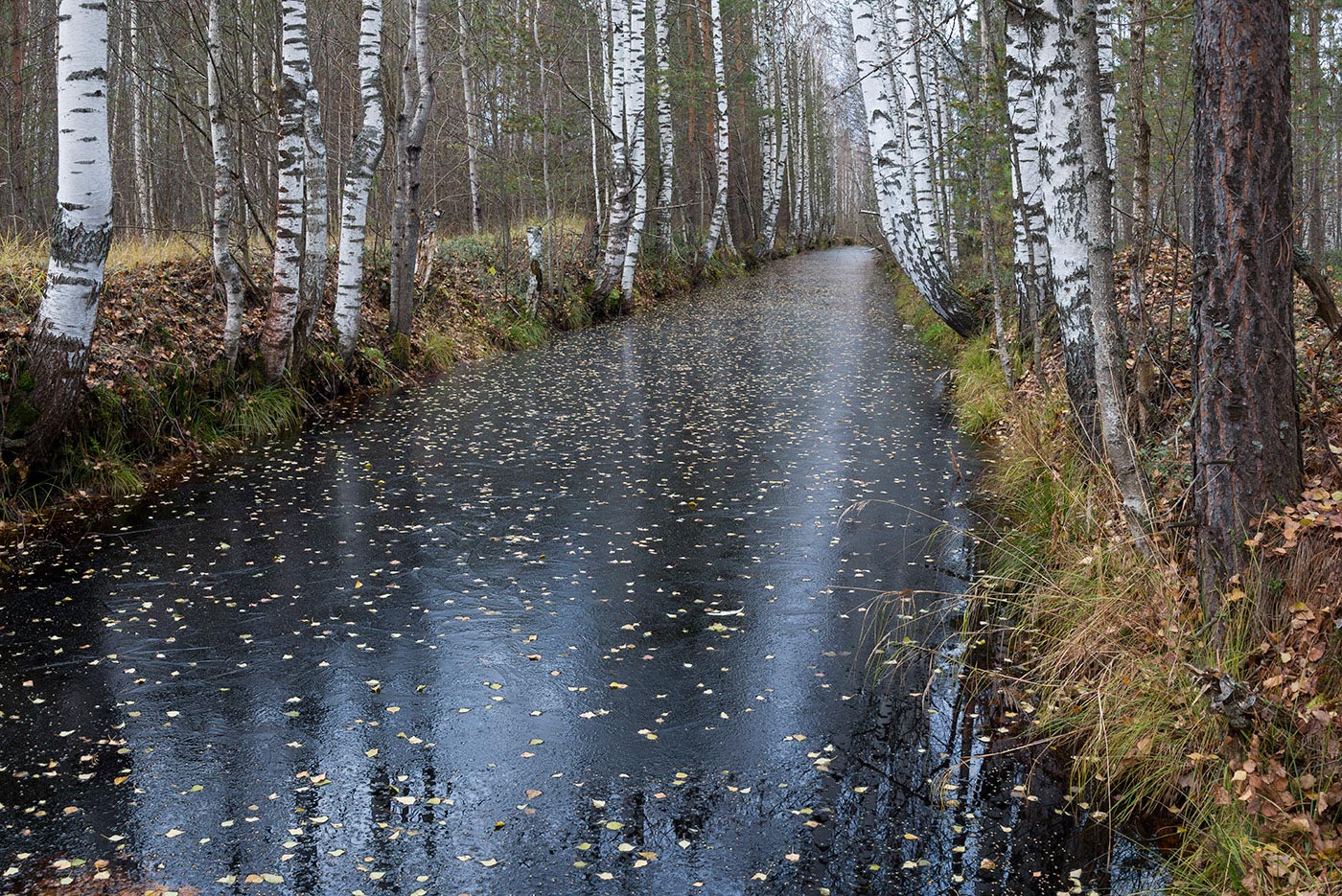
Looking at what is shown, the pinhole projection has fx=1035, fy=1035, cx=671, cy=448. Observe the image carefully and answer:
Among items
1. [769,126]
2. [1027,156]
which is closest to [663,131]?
[769,126]

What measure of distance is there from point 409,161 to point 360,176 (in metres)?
1.32

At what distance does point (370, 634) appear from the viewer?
5922 millimetres

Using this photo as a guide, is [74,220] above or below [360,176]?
below

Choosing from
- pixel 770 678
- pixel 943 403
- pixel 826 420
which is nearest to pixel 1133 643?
pixel 770 678

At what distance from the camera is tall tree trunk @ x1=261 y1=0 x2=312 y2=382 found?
10984 millimetres

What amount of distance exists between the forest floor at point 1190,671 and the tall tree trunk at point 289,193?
8.24 metres

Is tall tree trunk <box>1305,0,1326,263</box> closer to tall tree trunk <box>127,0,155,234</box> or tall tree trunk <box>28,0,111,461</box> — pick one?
tall tree trunk <box>28,0,111,461</box>

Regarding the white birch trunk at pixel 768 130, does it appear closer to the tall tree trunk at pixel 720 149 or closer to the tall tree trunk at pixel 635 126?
the tall tree trunk at pixel 720 149

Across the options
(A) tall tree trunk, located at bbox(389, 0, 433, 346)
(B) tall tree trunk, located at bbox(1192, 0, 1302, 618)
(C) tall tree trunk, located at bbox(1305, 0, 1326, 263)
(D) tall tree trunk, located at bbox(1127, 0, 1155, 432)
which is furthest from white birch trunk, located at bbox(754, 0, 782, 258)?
(B) tall tree trunk, located at bbox(1192, 0, 1302, 618)

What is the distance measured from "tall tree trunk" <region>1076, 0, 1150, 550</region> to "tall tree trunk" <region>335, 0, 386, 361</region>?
31.6 ft

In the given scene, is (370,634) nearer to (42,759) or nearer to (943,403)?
(42,759)

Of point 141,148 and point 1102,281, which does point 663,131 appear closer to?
point 141,148

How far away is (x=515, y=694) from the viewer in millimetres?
5219

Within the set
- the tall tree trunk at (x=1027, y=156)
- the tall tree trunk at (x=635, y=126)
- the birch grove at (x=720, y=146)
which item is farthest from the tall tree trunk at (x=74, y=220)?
the birch grove at (x=720, y=146)
